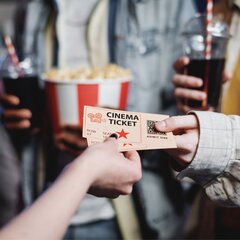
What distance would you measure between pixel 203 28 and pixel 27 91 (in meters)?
0.50

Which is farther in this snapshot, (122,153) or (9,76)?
(9,76)

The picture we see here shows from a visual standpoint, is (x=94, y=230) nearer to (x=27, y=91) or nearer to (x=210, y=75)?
(x=27, y=91)

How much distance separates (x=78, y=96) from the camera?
91 cm

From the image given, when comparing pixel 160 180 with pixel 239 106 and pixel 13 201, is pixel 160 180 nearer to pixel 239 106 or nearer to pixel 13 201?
pixel 239 106

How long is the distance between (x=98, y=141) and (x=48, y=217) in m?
0.15

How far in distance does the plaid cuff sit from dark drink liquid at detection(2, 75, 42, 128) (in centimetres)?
55

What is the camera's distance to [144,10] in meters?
1.14

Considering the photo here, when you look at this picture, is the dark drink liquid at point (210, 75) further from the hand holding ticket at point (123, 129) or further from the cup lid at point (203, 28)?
the hand holding ticket at point (123, 129)

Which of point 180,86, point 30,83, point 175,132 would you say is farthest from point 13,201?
point 175,132

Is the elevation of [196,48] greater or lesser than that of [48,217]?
greater

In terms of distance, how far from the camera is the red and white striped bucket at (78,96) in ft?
2.98

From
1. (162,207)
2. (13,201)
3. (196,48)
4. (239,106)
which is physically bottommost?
(13,201)

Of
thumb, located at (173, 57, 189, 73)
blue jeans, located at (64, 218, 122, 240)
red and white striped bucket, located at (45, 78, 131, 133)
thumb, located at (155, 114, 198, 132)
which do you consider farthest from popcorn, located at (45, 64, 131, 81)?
blue jeans, located at (64, 218, 122, 240)

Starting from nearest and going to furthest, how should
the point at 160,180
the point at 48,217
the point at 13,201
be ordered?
1. the point at 48,217
2. the point at 160,180
3. the point at 13,201
